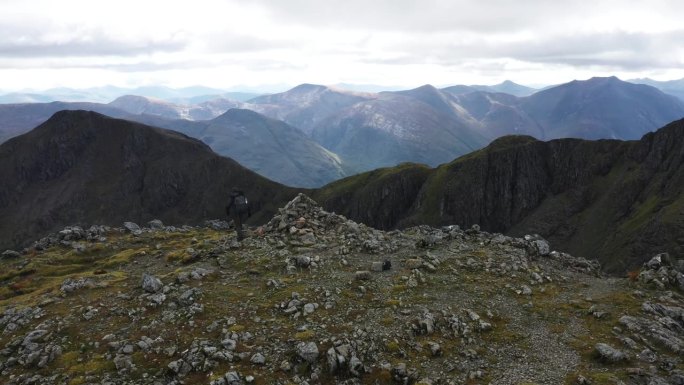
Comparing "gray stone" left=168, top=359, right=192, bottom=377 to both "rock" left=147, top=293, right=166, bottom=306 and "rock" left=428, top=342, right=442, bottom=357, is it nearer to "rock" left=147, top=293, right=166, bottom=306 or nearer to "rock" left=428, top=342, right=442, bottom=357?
"rock" left=147, top=293, right=166, bottom=306

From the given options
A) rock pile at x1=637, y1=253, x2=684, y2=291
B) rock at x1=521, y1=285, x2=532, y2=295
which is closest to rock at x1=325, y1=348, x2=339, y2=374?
rock at x1=521, y1=285, x2=532, y2=295

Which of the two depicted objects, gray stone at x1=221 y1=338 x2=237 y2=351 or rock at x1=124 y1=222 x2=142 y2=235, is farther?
rock at x1=124 y1=222 x2=142 y2=235

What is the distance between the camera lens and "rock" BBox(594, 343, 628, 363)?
29281 mm

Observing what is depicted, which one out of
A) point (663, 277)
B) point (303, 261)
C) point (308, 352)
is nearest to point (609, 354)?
point (663, 277)

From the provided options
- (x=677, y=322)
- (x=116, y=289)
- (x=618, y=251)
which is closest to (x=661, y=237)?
(x=618, y=251)

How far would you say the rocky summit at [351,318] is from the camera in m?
28.2

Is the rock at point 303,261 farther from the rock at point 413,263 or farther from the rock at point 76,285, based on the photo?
the rock at point 76,285

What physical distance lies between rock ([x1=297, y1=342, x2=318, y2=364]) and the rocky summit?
0.07 m

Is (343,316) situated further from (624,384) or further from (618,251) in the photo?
(618,251)

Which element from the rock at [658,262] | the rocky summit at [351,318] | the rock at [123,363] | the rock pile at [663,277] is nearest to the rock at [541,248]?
the rocky summit at [351,318]

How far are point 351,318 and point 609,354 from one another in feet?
57.3

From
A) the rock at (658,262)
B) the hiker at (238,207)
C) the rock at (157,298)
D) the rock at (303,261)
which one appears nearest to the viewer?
the rock at (157,298)

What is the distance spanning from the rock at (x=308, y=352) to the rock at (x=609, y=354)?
18.9 meters

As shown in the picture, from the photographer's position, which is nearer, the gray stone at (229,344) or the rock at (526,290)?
the gray stone at (229,344)
